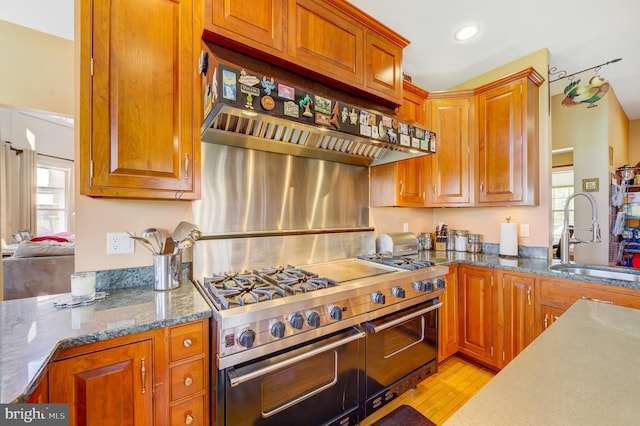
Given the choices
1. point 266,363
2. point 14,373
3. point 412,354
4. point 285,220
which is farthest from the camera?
point 285,220

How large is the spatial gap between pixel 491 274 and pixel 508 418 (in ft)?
6.38

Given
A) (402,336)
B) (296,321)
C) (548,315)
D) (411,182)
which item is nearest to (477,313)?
(548,315)

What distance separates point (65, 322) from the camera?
1016 mm

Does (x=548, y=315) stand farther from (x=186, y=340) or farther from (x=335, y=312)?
(x=186, y=340)

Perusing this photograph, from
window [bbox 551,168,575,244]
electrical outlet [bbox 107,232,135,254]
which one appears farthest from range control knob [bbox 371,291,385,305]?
window [bbox 551,168,575,244]

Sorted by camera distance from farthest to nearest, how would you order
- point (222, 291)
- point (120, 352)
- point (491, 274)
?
point (491, 274), point (222, 291), point (120, 352)

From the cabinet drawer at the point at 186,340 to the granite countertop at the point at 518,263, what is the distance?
175cm

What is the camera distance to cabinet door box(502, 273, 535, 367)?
6.55ft

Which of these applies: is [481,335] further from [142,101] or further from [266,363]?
[142,101]

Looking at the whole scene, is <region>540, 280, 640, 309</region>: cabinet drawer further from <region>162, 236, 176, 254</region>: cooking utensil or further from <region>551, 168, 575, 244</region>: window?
<region>551, 168, 575, 244</region>: window

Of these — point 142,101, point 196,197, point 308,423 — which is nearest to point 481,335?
point 308,423

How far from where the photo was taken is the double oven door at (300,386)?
1.13m

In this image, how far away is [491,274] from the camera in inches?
85.8

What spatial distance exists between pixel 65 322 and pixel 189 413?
59 centimetres
